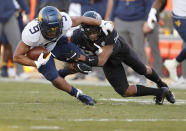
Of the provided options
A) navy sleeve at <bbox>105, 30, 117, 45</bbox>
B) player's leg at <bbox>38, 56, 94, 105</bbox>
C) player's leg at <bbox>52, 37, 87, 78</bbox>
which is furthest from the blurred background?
player's leg at <bbox>38, 56, 94, 105</bbox>

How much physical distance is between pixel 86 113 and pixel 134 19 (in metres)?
4.67

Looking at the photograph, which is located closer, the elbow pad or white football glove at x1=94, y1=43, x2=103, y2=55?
the elbow pad

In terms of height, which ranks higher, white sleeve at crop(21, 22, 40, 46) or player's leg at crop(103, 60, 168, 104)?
white sleeve at crop(21, 22, 40, 46)

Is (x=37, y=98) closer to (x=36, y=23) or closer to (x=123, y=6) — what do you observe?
(x=36, y=23)

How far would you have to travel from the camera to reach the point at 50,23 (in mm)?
6160

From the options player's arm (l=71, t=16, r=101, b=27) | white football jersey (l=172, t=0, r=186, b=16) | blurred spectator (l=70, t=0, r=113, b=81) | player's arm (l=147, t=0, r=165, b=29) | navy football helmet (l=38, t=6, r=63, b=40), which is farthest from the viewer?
blurred spectator (l=70, t=0, r=113, b=81)

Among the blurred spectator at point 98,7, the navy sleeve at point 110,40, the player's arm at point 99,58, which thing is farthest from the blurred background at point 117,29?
the player's arm at point 99,58

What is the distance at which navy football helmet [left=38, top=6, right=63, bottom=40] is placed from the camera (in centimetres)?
618

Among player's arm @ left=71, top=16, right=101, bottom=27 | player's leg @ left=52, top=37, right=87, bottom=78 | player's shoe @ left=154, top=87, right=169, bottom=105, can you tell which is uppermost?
player's arm @ left=71, top=16, right=101, bottom=27

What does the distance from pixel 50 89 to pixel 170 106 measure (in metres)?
2.74

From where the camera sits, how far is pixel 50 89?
884cm

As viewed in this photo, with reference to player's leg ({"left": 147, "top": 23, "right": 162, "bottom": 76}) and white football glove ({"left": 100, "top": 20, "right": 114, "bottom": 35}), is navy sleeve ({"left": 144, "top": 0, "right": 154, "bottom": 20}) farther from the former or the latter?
white football glove ({"left": 100, "top": 20, "right": 114, "bottom": 35})

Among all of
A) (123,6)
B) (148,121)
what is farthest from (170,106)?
(123,6)

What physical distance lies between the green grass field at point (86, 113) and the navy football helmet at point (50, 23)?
0.79m
